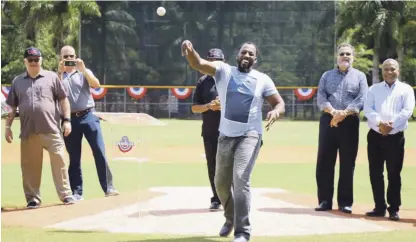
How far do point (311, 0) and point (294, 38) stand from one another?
9.61 feet

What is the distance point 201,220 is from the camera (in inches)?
361

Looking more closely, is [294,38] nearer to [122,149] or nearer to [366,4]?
[366,4]

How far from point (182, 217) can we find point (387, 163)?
2.68 metres

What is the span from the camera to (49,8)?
53.3 meters

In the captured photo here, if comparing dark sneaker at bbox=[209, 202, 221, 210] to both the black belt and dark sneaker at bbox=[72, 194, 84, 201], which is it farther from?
the black belt

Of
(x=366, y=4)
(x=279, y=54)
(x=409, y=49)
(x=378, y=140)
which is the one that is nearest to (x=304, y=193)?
(x=378, y=140)

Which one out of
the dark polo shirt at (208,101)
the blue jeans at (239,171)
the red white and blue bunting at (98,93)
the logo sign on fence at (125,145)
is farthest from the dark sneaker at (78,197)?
the red white and blue bunting at (98,93)

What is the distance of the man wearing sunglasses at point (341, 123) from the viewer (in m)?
10.1

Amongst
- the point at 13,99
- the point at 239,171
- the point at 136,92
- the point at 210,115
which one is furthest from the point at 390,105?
the point at 136,92

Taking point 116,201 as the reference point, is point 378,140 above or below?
above

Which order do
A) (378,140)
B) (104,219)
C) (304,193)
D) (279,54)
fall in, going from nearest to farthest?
(104,219), (378,140), (304,193), (279,54)

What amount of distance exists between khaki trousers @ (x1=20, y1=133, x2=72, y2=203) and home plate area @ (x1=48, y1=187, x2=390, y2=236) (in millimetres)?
874

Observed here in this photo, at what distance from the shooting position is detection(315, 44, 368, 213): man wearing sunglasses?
10.1 meters

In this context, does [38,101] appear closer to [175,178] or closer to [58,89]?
[58,89]
